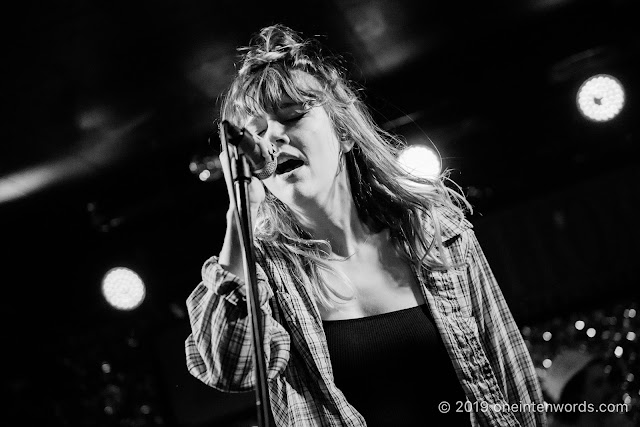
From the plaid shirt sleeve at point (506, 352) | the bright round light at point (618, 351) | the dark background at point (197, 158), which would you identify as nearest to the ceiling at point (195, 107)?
the dark background at point (197, 158)

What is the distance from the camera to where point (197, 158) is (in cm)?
452

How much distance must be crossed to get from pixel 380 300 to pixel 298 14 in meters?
2.13

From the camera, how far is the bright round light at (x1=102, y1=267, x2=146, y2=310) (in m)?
4.92

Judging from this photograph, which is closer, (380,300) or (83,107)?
(380,300)

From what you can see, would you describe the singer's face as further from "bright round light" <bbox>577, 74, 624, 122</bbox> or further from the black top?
"bright round light" <bbox>577, 74, 624, 122</bbox>

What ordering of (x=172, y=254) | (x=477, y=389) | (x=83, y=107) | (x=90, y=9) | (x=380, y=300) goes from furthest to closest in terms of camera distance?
1. (x=172, y=254)
2. (x=83, y=107)
3. (x=90, y=9)
4. (x=380, y=300)
5. (x=477, y=389)

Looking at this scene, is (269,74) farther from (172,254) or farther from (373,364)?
(172,254)

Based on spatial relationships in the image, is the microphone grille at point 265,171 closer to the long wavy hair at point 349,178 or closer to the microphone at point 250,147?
the microphone at point 250,147

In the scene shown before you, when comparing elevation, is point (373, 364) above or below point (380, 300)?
below

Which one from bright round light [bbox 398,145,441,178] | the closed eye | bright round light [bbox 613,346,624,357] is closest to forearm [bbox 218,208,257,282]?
the closed eye

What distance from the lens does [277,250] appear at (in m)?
1.89

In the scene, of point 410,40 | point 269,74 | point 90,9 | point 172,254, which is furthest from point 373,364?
point 172,254

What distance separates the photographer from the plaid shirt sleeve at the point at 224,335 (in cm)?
150

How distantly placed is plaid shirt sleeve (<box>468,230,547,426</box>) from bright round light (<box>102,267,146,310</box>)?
11.6 feet
